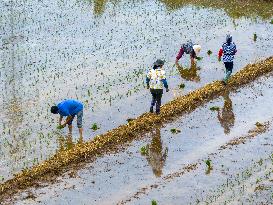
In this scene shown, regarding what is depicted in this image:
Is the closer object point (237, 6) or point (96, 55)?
point (96, 55)

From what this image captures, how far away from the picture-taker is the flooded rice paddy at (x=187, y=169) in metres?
10.9

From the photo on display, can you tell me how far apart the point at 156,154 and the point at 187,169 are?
0.99 m

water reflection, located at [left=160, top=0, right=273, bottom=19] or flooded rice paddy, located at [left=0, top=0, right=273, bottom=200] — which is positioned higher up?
water reflection, located at [left=160, top=0, right=273, bottom=19]

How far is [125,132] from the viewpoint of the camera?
1330 cm

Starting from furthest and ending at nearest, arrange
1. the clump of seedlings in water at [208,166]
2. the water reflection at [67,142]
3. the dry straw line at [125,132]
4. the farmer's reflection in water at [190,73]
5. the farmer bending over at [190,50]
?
the farmer bending over at [190,50] → the farmer's reflection in water at [190,73] → the water reflection at [67,142] → the clump of seedlings in water at [208,166] → the dry straw line at [125,132]

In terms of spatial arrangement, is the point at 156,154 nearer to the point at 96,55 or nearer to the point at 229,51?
the point at 229,51

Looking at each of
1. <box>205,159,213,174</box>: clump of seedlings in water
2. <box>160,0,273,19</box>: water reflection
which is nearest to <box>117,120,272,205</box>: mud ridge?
<box>205,159,213,174</box>: clump of seedlings in water

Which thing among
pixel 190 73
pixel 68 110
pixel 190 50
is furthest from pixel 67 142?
pixel 190 50

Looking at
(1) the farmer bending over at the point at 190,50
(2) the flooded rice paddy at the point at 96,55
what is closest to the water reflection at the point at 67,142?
(2) the flooded rice paddy at the point at 96,55

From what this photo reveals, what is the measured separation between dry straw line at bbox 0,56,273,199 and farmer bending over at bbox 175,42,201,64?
5.24 feet

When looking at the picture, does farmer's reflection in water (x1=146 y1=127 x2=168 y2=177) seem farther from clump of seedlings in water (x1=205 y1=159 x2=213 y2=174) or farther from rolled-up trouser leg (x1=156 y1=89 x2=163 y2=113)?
clump of seedlings in water (x1=205 y1=159 x2=213 y2=174)

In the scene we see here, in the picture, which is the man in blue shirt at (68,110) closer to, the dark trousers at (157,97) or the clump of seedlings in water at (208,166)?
the dark trousers at (157,97)

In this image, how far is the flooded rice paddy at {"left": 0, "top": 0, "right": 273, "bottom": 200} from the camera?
45.4 feet

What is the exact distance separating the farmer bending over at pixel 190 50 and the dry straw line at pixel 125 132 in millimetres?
1596
